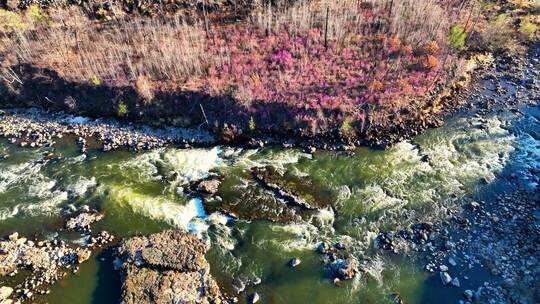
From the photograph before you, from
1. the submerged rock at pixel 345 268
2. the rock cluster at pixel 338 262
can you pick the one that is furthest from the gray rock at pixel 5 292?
the submerged rock at pixel 345 268

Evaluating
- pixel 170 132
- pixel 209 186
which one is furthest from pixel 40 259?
pixel 170 132

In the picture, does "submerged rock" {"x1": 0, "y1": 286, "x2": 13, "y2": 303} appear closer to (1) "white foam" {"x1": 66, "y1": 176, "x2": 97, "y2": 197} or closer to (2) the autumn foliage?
(1) "white foam" {"x1": 66, "y1": 176, "x2": 97, "y2": 197}

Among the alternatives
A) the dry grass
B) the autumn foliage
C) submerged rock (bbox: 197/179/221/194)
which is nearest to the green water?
submerged rock (bbox: 197/179/221/194)

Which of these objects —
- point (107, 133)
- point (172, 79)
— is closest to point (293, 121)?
point (172, 79)

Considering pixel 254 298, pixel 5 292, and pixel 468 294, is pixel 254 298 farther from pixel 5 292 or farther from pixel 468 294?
pixel 5 292

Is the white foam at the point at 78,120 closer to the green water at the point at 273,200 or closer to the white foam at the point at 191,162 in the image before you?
the green water at the point at 273,200

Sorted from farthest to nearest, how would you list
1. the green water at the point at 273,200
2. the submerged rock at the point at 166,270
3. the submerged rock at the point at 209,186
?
1. the submerged rock at the point at 209,186
2. the green water at the point at 273,200
3. the submerged rock at the point at 166,270
